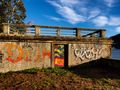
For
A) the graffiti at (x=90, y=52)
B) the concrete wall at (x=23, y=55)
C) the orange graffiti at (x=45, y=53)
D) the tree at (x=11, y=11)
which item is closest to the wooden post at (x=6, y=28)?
the concrete wall at (x=23, y=55)

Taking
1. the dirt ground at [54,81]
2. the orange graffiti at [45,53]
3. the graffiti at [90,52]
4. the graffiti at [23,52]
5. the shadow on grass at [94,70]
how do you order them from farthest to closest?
the graffiti at [90,52] < the orange graffiti at [45,53] < the graffiti at [23,52] < the shadow on grass at [94,70] < the dirt ground at [54,81]

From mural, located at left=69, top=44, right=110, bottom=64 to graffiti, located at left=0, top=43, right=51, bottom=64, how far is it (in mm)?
2710

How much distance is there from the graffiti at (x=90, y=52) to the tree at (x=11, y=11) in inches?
619

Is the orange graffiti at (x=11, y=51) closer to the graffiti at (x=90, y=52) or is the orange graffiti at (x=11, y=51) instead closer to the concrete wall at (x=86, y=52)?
the concrete wall at (x=86, y=52)

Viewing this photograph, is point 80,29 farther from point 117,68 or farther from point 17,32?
point 17,32

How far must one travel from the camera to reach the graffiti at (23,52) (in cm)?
1332

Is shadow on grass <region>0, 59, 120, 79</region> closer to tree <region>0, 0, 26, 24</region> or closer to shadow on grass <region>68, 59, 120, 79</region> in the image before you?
shadow on grass <region>68, 59, 120, 79</region>

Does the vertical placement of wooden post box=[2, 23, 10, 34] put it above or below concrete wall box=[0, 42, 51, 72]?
above

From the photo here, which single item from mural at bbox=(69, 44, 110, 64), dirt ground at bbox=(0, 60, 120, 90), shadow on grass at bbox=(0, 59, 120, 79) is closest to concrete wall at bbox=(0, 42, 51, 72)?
shadow on grass at bbox=(0, 59, 120, 79)

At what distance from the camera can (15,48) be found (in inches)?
536

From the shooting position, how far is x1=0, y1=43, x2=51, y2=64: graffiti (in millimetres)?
13324

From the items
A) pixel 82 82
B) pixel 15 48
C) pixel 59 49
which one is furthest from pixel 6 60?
pixel 59 49

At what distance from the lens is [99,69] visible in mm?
15586

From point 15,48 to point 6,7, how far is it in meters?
15.8
